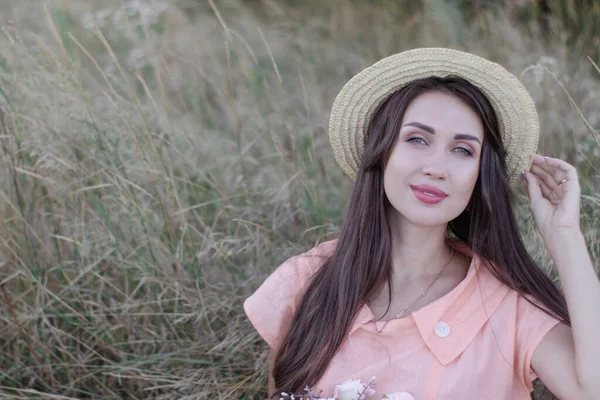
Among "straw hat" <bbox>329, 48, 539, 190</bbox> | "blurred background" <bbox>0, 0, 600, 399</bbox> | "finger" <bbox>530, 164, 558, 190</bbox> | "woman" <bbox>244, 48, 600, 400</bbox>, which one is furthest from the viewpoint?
"blurred background" <bbox>0, 0, 600, 399</bbox>

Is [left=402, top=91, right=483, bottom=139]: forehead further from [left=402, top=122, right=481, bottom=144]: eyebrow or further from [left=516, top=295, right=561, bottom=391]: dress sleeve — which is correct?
[left=516, top=295, right=561, bottom=391]: dress sleeve

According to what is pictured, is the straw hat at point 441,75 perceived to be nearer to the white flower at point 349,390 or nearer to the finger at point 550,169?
the finger at point 550,169

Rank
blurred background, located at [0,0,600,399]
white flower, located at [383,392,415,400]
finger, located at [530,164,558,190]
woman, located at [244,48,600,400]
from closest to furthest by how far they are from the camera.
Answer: white flower, located at [383,392,415,400], woman, located at [244,48,600,400], finger, located at [530,164,558,190], blurred background, located at [0,0,600,399]

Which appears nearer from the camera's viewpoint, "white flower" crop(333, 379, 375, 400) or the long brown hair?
"white flower" crop(333, 379, 375, 400)

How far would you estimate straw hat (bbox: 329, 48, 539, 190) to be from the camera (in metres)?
2.23

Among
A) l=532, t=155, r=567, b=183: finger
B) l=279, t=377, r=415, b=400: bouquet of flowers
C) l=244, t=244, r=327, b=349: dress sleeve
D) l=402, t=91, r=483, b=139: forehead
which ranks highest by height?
l=402, t=91, r=483, b=139: forehead

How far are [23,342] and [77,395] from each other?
0.99 feet

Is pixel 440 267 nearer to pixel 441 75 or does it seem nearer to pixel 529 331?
pixel 529 331

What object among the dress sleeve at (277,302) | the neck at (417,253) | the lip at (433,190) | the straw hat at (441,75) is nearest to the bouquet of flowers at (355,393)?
the dress sleeve at (277,302)

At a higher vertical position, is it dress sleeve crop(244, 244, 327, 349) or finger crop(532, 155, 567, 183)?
finger crop(532, 155, 567, 183)

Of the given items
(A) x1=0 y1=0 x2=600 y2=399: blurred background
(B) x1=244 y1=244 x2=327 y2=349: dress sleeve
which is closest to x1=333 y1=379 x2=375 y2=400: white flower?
(B) x1=244 y1=244 x2=327 y2=349: dress sleeve

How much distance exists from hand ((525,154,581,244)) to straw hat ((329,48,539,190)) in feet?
0.19

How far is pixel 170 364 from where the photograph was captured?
2.88 metres

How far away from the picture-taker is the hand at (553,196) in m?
2.16
